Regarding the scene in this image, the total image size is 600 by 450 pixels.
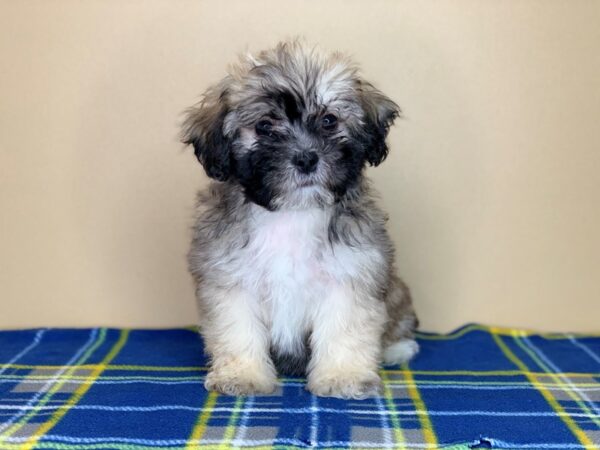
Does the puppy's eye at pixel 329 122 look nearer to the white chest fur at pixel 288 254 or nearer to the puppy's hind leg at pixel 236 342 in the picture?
the white chest fur at pixel 288 254

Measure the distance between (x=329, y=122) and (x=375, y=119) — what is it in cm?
24

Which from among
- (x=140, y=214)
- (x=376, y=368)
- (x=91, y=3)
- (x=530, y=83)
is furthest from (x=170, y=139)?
(x=530, y=83)

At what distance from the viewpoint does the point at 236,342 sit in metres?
2.76

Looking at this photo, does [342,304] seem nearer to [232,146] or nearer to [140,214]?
[232,146]

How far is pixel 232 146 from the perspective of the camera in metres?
2.56

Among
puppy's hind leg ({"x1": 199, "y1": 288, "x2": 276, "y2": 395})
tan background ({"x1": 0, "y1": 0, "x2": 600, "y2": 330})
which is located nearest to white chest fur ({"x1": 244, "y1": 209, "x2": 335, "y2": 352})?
puppy's hind leg ({"x1": 199, "y1": 288, "x2": 276, "y2": 395})

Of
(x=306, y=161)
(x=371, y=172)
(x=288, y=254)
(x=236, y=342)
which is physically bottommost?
(x=236, y=342)

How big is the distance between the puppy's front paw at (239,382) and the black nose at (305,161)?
851 mm

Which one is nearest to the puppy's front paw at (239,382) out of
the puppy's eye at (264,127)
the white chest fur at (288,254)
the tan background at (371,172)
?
the white chest fur at (288,254)

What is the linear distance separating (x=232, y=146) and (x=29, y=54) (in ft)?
5.10

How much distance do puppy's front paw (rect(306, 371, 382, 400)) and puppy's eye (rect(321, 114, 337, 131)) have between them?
3.05 ft

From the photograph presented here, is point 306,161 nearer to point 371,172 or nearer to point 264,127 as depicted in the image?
point 264,127

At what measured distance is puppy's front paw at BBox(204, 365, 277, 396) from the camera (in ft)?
8.93

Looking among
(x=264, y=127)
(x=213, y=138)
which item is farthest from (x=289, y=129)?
(x=213, y=138)
